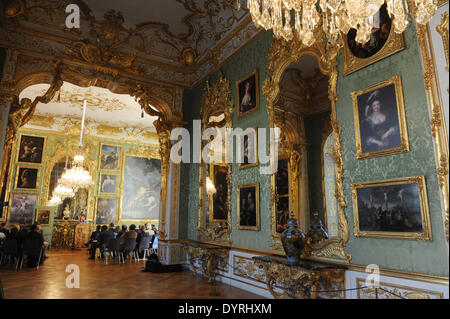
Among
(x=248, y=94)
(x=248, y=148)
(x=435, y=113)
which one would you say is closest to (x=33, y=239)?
(x=248, y=148)

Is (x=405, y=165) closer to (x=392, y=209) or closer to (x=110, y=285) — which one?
(x=392, y=209)

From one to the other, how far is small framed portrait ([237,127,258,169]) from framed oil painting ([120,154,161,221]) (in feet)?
32.5

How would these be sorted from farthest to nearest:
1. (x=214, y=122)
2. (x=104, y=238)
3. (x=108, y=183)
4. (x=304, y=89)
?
(x=108, y=183)
(x=104, y=238)
(x=214, y=122)
(x=304, y=89)

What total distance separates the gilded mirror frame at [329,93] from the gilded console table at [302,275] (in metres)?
0.21

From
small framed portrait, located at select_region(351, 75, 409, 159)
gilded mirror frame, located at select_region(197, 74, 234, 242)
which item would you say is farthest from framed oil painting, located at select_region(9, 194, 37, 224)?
small framed portrait, located at select_region(351, 75, 409, 159)

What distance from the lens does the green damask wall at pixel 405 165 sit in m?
3.07

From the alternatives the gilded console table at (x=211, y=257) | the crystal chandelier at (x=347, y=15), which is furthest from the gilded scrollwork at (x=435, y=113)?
the gilded console table at (x=211, y=257)

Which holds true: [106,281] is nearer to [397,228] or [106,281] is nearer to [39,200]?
[397,228]

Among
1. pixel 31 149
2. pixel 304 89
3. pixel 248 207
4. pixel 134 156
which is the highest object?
pixel 134 156

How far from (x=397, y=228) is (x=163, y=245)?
236 inches

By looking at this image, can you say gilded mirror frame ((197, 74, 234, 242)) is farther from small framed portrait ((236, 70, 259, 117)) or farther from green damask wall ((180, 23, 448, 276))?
green damask wall ((180, 23, 448, 276))

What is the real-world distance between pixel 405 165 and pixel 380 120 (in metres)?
0.64

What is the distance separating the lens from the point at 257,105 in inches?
238

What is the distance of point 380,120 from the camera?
12.0 ft
